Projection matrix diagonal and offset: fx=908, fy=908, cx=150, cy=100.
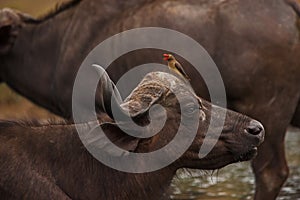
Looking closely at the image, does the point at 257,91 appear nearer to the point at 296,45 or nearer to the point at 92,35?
the point at 296,45

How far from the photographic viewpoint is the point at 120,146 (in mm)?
6289

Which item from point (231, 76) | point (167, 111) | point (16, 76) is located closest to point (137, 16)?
point (231, 76)

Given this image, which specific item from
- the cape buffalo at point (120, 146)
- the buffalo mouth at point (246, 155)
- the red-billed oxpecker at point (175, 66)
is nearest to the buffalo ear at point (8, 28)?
the red-billed oxpecker at point (175, 66)

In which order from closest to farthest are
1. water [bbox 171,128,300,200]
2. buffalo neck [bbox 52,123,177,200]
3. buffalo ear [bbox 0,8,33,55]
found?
buffalo neck [bbox 52,123,177,200]
water [bbox 171,128,300,200]
buffalo ear [bbox 0,8,33,55]

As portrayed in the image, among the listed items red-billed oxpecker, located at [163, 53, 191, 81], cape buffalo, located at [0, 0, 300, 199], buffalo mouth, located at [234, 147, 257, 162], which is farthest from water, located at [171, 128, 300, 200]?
buffalo mouth, located at [234, 147, 257, 162]

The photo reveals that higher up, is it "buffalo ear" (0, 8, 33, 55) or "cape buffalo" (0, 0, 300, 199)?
"cape buffalo" (0, 0, 300, 199)

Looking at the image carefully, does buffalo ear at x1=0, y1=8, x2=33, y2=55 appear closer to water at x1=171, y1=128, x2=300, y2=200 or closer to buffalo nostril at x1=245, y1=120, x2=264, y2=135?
water at x1=171, y1=128, x2=300, y2=200

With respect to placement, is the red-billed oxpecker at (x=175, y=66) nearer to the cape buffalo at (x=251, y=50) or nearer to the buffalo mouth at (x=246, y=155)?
the cape buffalo at (x=251, y=50)

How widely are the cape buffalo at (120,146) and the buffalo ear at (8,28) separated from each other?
17.3ft

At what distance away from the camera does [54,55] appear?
11336 mm

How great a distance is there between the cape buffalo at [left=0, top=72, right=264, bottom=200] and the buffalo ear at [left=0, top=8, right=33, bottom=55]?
5.28 metres

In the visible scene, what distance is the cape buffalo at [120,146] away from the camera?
620 cm

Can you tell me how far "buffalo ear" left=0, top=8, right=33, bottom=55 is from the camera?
11594 millimetres

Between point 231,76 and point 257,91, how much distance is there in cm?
30
